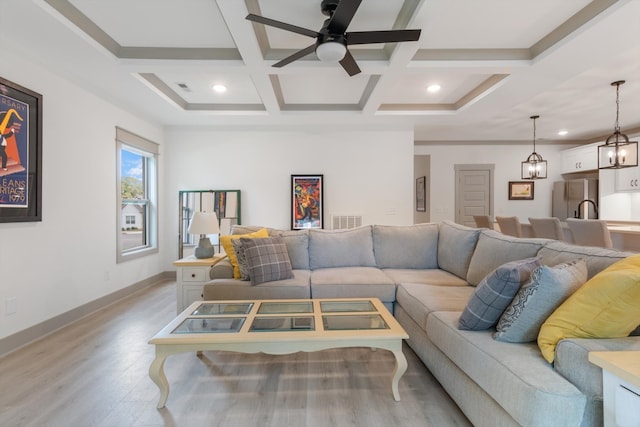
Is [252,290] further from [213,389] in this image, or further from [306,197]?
[306,197]

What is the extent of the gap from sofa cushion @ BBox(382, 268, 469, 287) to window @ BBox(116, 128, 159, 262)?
353 cm

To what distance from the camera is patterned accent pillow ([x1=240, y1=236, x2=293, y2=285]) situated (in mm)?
2662

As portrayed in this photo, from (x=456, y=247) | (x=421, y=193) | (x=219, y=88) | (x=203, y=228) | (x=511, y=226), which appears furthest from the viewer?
(x=421, y=193)

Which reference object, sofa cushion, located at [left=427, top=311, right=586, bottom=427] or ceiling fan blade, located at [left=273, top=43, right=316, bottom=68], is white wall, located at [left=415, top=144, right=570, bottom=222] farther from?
sofa cushion, located at [left=427, top=311, right=586, bottom=427]

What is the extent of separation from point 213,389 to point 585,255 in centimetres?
241

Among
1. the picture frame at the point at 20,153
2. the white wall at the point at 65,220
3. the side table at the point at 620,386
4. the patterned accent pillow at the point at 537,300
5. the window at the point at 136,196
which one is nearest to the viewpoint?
the side table at the point at 620,386

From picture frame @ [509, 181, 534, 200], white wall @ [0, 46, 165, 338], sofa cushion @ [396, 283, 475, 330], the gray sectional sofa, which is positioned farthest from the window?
picture frame @ [509, 181, 534, 200]

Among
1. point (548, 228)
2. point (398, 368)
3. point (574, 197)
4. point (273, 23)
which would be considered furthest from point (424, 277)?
point (574, 197)

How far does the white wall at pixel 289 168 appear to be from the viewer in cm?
507

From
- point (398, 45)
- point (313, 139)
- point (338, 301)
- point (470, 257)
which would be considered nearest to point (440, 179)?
point (313, 139)

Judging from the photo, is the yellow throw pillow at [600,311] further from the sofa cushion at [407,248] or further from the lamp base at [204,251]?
the lamp base at [204,251]

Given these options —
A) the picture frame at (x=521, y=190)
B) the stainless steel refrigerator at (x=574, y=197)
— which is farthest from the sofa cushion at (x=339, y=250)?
the stainless steel refrigerator at (x=574, y=197)

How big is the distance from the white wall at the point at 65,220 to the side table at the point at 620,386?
152 inches

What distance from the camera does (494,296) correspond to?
153 centimetres
